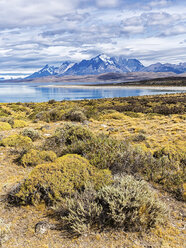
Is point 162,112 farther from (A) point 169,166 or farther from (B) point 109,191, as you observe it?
(B) point 109,191

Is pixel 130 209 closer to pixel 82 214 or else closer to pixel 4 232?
pixel 82 214

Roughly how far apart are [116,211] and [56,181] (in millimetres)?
1702

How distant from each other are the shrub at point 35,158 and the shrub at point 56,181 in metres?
1.52

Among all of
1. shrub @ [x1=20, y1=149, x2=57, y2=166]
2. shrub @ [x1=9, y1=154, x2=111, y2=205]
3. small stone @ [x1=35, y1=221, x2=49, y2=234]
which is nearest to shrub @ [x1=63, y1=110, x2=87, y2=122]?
shrub @ [x1=20, y1=149, x2=57, y2=166]

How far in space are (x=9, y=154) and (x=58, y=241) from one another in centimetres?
498

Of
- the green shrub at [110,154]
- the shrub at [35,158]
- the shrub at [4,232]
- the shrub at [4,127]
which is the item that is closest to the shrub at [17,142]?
the green shrub at [110,154]

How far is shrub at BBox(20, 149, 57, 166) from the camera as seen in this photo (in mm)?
6539

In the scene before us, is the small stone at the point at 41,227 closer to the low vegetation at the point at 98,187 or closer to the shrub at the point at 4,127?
the low vegetation at the point at 98,187

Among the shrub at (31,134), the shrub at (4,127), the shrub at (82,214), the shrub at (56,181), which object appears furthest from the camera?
the shrub at (4,127)

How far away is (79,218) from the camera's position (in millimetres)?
3840

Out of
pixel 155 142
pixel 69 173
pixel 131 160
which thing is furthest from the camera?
pixel 155 142

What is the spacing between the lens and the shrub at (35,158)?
654 cm

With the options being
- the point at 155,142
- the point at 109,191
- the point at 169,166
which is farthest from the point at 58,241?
the point at 155,142

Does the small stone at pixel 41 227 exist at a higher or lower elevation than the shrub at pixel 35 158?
lower
